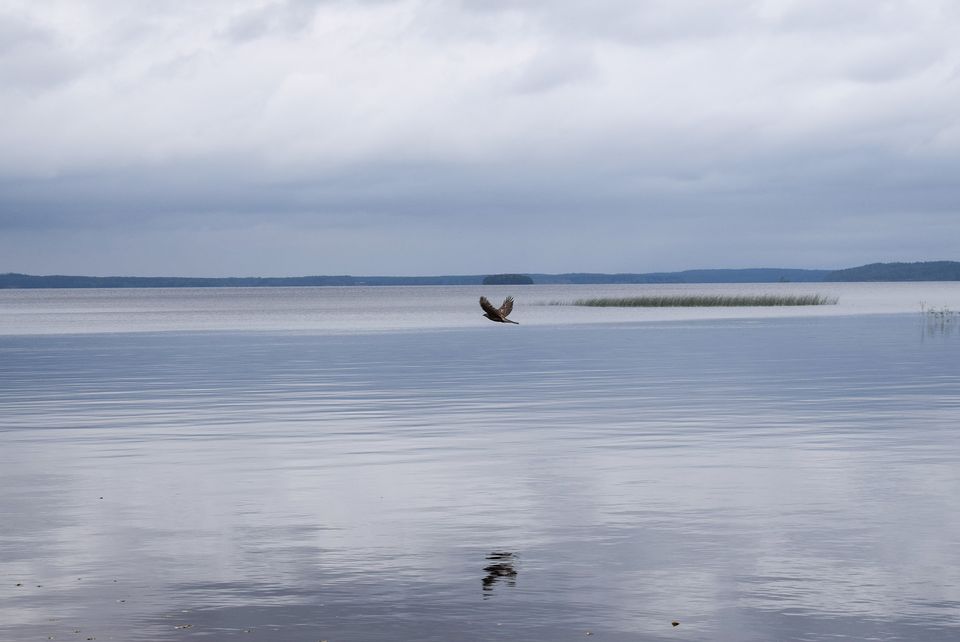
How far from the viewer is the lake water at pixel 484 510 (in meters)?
13.5

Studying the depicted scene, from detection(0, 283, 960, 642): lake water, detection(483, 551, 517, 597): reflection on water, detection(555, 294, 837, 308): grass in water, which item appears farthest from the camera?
detection(555, 294, 837, 308): grass in water

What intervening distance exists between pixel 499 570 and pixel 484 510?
435cm

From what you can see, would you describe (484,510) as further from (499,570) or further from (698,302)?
(698,302)

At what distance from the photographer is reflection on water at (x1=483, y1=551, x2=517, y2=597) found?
14.8 metres

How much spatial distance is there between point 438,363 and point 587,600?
46.6m

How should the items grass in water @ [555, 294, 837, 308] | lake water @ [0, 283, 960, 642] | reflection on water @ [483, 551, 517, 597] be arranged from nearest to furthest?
lake water @ [0, 283, 960, 642], reflection on water @ [483, 551, 517, 597], grass in water @ [555, 294, 837, 308]

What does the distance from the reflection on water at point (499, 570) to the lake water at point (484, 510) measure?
0.05m

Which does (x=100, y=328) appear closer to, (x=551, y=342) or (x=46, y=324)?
(x=46, y=324)

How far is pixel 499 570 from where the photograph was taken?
1550 centimetres

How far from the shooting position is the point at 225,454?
27328 mm

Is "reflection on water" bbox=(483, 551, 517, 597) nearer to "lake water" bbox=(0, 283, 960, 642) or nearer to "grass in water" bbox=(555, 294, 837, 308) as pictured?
"lake water" bbox=(0, 283, 960, 642)

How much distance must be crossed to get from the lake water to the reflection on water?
54 mm

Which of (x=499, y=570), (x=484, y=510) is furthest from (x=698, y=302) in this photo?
(x=499, y=570)

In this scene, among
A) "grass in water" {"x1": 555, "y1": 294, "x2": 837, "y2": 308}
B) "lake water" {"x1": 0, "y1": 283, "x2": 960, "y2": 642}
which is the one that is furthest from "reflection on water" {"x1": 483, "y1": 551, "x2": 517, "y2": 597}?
"grass in water" {"x1": 555, "y1": 294, "x2": 837, "y2": 308}
